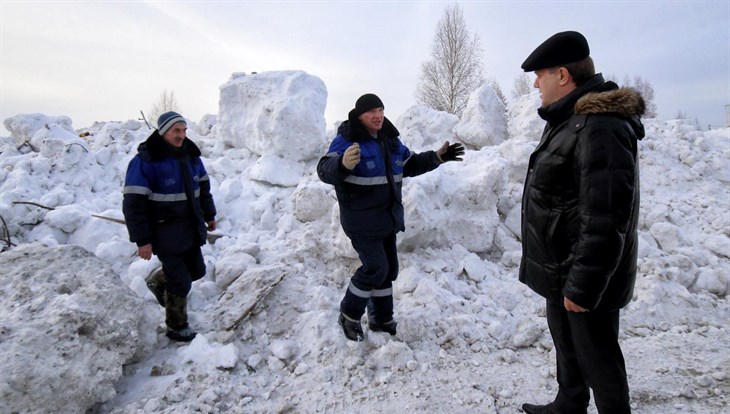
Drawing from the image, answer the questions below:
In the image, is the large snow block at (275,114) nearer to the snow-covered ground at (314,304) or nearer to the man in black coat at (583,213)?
the snow-covered ground at (314,304)

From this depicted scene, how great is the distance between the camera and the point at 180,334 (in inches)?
140

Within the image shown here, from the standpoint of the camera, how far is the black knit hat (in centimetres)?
328

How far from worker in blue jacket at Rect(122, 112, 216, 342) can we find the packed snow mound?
31 centimetres

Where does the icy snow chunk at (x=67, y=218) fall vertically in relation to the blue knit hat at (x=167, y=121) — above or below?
below

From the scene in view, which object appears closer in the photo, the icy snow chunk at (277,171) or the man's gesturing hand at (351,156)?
the man's gesturing hand at (351,156)

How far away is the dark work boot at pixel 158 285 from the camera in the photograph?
12.5ft

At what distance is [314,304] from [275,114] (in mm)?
4698

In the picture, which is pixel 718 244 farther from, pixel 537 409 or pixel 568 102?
pixel 568 102

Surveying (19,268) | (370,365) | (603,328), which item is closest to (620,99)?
(603,328)

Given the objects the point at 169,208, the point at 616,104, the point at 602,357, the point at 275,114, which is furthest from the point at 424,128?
the point at 602,357

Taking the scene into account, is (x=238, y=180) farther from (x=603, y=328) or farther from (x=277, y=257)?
(x=603, y=328)

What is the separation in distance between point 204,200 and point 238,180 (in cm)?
290

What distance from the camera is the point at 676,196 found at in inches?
265

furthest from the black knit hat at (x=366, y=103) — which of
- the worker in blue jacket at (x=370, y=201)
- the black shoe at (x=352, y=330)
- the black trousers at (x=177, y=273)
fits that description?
the black trousers at (x=177, y=273)
